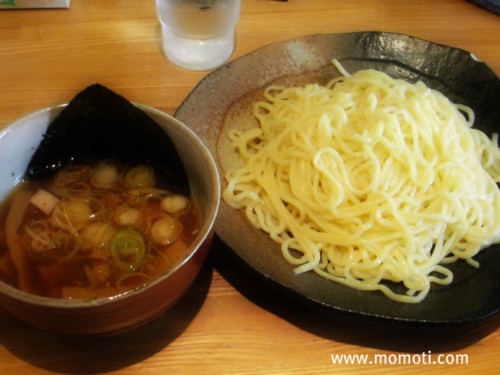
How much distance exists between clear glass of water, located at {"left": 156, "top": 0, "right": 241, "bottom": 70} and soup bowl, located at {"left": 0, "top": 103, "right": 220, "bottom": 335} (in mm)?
833

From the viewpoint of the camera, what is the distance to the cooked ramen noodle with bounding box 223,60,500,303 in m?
1.36

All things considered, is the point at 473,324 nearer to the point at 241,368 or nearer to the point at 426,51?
the point at 241,368

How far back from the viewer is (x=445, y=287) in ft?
4.25

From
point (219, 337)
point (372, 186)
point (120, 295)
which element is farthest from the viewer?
point (372, 186)

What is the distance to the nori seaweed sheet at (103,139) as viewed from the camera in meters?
1.13

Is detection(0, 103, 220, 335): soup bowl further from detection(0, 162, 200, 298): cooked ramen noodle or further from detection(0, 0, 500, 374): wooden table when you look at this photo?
detection(0, 0, 500, 374): wooden table

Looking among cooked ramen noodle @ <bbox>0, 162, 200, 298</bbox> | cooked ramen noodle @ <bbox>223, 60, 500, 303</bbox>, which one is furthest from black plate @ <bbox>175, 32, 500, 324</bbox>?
cooked ramen noodle @ <bbox>0, 162, 200, 298</bbox>

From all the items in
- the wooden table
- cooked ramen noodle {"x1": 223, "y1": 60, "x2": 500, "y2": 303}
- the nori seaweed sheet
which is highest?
the nori seaweed sheet
